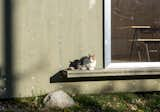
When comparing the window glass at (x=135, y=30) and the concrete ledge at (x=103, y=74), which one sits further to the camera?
the window glass at (x=135, y=30)

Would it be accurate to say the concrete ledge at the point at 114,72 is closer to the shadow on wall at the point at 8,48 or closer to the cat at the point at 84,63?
the cat at the point at 84,63

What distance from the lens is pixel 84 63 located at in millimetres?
7836

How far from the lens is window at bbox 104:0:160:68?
8.09m

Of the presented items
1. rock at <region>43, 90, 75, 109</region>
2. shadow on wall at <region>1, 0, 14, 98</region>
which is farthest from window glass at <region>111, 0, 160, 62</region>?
shadow on wall at <region>1, 0, 14, 98</region>

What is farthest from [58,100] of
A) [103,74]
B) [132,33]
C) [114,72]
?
[132,33]

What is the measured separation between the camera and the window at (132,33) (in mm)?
8086

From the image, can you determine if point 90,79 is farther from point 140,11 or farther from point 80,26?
point 140,11

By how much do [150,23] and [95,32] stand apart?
1.01 metres

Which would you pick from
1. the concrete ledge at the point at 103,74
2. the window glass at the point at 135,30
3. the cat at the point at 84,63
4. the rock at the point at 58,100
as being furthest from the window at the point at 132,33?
the rock at the point at 58,100

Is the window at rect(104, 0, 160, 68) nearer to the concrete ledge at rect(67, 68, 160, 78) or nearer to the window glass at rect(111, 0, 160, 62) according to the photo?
the window glass at rect(111, 0, 160, 62)

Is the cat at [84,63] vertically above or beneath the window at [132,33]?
beneath

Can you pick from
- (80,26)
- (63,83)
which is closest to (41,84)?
(63,83)

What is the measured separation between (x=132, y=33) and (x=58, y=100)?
5.87ft

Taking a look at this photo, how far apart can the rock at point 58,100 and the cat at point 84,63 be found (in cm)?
52
